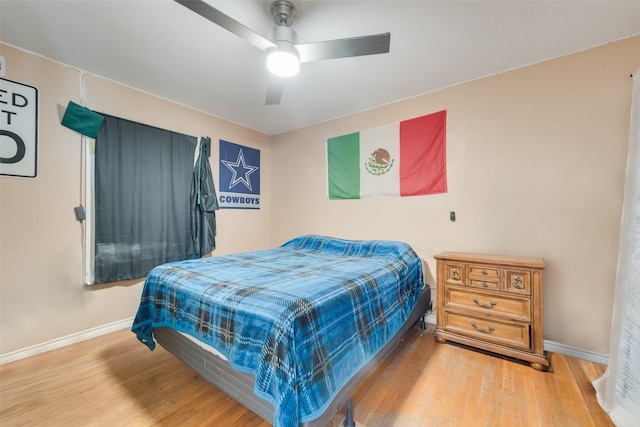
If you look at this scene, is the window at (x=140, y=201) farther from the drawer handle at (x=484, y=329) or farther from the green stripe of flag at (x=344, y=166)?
the drawer handle at (x=484, y=329)

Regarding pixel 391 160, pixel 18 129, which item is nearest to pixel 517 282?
pixel 391 160

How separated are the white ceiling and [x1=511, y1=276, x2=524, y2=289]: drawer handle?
183 centimetres

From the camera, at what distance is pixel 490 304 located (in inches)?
81.9

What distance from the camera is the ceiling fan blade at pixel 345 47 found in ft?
4.85

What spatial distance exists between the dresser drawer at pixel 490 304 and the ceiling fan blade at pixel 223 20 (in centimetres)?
240

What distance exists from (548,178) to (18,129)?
14.4 ft

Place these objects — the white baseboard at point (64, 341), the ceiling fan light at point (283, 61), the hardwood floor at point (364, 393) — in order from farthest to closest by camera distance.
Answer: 1. the white baseboard at point (64, 341)
2. the ceiling fan light at point (283, 61)
3. the hardwood floor at point (364, 393)

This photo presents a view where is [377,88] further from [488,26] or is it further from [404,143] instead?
[488,26]

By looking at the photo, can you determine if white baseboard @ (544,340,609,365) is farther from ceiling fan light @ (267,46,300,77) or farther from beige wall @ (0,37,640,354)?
ceiling fan light @ (267,46,300,77)

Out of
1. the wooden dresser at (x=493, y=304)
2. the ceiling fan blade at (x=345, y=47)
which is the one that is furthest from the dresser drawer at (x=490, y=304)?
the ceiling fan blade at (x=345, y=47)

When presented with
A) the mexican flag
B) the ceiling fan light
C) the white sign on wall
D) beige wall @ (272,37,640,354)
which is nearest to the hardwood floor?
beige wall @ (272,37,640,354)

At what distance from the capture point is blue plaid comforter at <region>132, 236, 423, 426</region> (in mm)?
1124

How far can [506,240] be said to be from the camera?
236cm

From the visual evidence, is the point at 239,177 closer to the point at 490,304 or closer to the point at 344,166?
the point at 344,166
